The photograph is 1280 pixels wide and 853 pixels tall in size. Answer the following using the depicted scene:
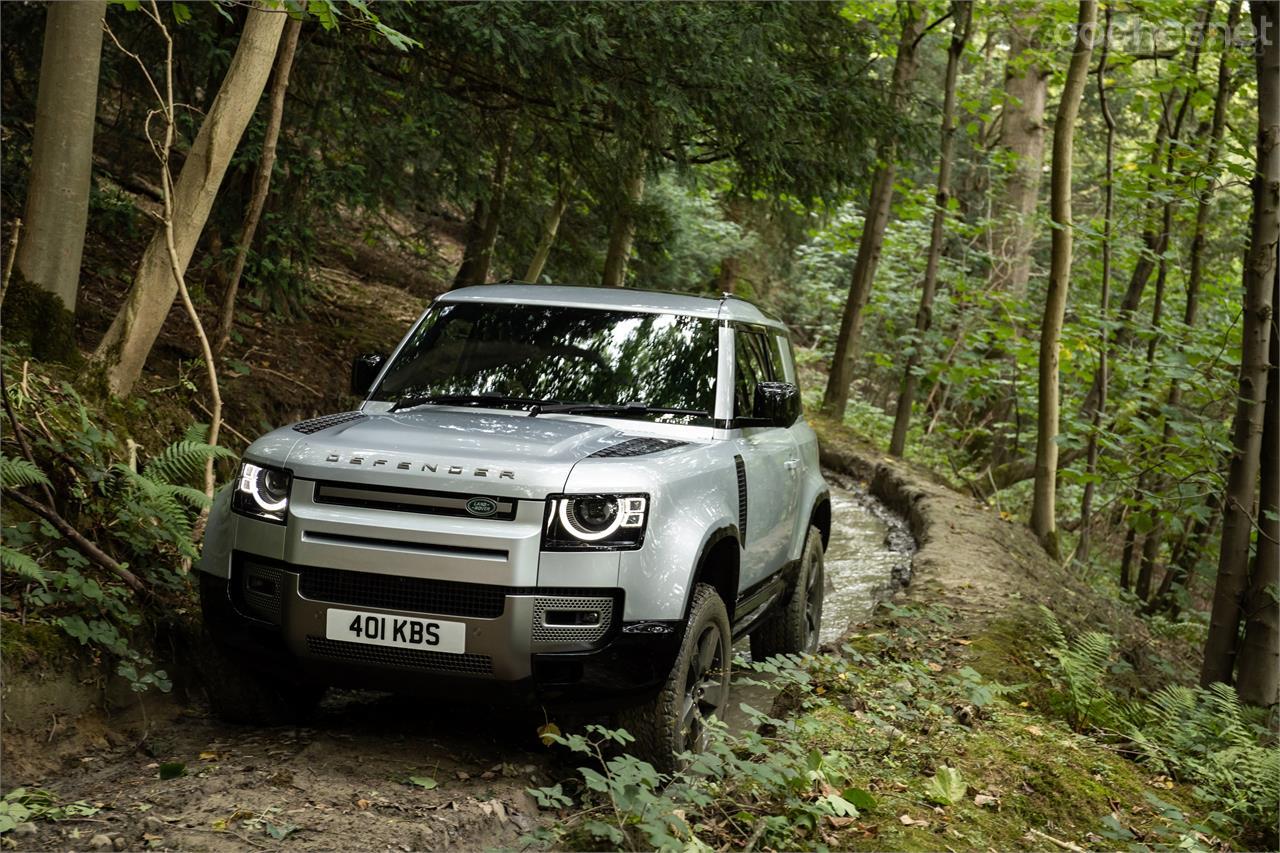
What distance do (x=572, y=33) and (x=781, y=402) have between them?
180 inches

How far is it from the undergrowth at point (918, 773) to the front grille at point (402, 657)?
0.46 m

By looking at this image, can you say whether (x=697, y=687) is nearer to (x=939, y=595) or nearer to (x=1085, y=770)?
(x=1085, y=770)

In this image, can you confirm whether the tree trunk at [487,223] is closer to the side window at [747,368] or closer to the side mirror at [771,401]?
the side window at [747,368]

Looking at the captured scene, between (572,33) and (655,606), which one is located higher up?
(572,33)

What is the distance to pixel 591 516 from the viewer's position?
4375mm

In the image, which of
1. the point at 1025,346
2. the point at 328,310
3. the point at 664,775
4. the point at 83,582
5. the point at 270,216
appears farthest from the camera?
the point at 1025,346

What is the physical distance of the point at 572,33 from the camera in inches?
357

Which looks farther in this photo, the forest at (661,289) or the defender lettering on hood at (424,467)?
the forest at (661,289)

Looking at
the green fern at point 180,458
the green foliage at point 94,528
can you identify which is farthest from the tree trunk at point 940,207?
the green foliage at point 94,528

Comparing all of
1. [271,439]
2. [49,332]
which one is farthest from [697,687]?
[49,332]

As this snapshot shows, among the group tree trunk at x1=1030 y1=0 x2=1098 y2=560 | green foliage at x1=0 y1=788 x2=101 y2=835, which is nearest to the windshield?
green foliage at x1=0 y1=788 x2=101 y2=835

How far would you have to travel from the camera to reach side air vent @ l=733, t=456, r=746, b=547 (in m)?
5.45

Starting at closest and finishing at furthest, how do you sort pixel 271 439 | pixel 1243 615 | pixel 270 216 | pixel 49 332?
pixel 271 439
pixel 49 332
pixel 1243 615
pixel 270 216

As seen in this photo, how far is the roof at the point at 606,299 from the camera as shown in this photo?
19.8ft
